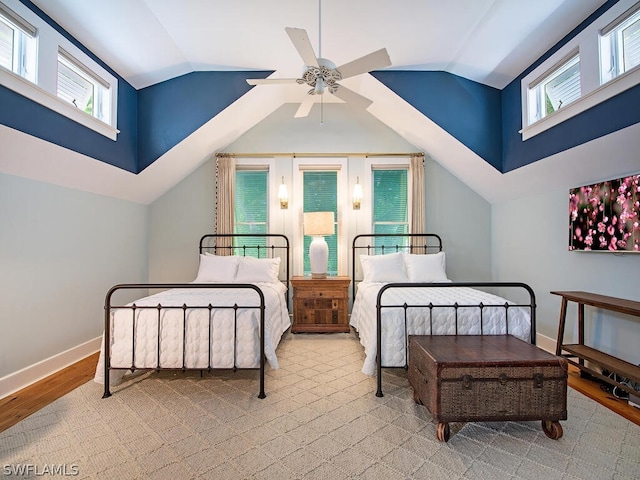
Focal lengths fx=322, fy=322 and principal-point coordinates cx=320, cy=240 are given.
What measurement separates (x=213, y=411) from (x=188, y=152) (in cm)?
317

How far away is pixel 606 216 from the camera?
272 cm

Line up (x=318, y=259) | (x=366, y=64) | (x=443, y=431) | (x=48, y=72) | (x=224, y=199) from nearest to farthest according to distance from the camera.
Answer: (x=443, y=431) → (x=366, y=64) → (x=48, y=72) → (x=318, y=259) → (x=224, y=199)

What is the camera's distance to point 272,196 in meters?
4.74

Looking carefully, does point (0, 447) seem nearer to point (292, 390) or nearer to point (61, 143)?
point (292, 390)

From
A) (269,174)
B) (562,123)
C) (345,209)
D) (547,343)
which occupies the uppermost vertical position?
(562,123)

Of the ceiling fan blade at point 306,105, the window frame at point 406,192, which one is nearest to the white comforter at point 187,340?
the ceiling fan blade at point 306,105

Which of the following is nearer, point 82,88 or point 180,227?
point 82,88

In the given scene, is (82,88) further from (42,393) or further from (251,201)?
(42,393)

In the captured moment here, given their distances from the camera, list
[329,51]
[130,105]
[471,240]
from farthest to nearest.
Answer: [471,240] < [130,105] < [329,51]

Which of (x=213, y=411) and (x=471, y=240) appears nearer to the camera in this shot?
(x=213, y=411)

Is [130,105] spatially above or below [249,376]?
above

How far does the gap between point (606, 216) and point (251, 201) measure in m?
4.05

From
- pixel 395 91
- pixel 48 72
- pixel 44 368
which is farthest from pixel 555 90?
pixel 44 368

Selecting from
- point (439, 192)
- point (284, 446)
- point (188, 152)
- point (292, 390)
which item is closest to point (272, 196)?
point (188, 152)
